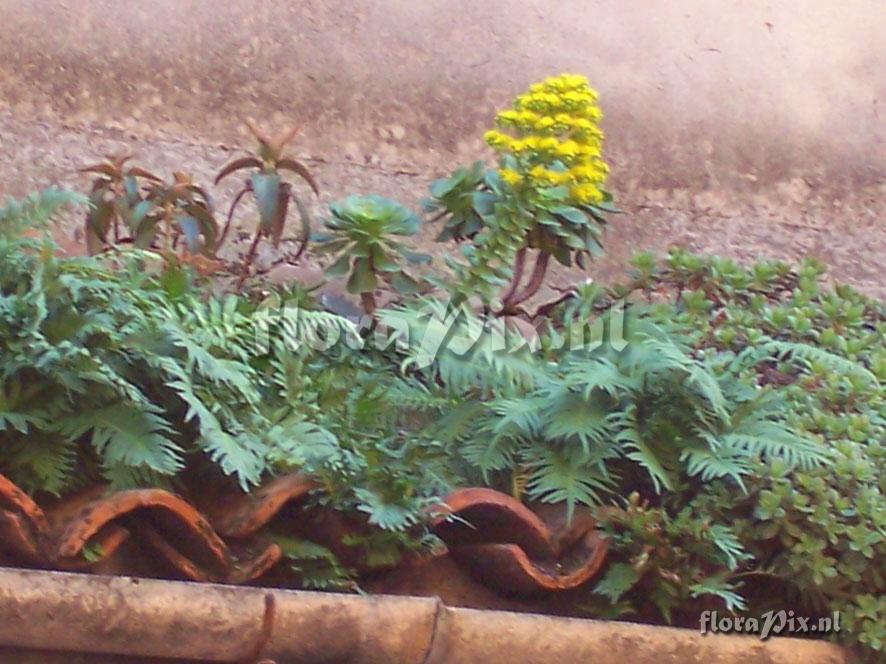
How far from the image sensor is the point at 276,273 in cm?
284

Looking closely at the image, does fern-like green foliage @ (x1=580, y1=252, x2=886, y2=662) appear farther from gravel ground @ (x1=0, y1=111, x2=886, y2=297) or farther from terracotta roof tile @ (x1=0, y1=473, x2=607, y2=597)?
gravel ground @ (x1=0, y1=111, x2=886, y2=297)

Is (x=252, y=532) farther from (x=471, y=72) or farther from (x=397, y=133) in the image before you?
(x=471, y=72)

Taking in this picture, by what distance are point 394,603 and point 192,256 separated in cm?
97

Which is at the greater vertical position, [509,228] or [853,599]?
[509,228]

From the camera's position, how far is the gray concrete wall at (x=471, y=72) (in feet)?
10.6

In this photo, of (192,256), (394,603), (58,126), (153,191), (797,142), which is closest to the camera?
(394,603)

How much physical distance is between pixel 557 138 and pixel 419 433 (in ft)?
2.99

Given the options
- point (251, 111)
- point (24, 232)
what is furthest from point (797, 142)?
point (24, 232)

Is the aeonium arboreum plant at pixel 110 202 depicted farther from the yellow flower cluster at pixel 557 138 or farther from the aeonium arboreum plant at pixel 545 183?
the yellow flower cluster at pixel 557 138

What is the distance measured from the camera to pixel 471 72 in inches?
137

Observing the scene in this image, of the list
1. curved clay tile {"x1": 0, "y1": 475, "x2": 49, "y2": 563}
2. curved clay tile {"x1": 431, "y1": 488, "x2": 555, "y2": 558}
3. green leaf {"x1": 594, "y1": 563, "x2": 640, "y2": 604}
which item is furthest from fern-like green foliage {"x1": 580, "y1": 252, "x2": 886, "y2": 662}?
curved clay tile {"x1": 0, "y1": 475, "x2": 49, "y2": 563}

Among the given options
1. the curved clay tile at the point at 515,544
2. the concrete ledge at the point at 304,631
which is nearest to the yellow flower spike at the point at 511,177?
the curved clay tile at the point at 515,544

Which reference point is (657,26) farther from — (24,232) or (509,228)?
(24,232)

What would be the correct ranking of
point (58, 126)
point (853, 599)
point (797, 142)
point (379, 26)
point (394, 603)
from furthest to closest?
point (797, 142) < point (379, 26) < point (58, 126) < point (853, 599) < point (394, 603)
